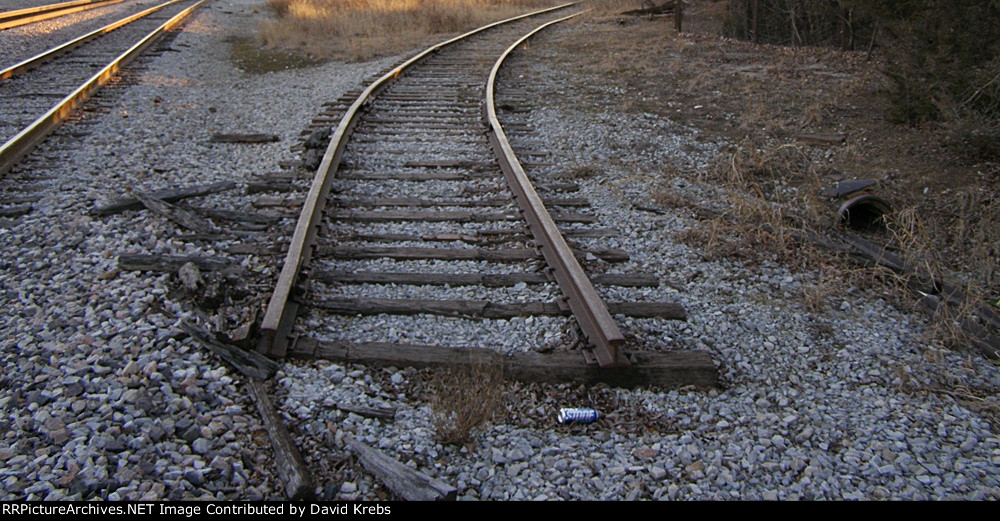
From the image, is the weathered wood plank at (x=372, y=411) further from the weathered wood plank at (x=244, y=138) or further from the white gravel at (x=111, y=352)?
the weathered wood plank at (x=244, y=138)

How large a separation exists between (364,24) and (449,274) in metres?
14.5

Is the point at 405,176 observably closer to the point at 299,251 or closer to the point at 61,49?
the point at 299,251

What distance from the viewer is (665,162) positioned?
7.30 meters

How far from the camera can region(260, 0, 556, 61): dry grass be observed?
587 inches

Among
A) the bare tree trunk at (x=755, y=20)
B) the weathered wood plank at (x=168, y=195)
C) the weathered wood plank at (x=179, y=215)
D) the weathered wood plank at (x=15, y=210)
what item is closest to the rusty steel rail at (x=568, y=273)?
the weathered wood plank at (x=179, y=215)

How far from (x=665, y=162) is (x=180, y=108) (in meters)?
6.59

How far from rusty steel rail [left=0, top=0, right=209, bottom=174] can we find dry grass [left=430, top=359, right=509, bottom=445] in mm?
5414

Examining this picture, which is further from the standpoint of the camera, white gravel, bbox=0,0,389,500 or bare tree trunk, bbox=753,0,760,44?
bare tree trunk, bbox=753,0,760,44

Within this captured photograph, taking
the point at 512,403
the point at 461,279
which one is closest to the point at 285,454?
the point at 512,403

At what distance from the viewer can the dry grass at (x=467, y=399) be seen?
3.07 meters

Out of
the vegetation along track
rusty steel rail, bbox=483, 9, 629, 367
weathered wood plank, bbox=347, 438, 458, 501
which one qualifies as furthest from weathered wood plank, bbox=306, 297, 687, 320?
weathered wood plank, bbox=347, 438, 458, 501

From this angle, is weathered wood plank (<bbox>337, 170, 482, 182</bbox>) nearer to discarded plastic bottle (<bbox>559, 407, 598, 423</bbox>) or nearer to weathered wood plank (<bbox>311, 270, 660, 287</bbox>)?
weathered wood plank (<bbox>311, 270, 660, 287</bbox>)

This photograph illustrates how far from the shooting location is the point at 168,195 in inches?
229

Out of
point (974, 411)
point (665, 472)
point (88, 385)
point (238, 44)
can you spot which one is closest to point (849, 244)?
point (974, 411)
